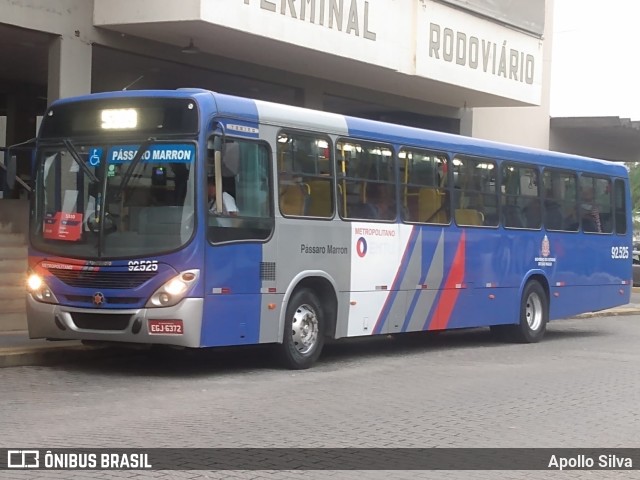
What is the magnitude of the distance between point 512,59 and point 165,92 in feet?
45.8

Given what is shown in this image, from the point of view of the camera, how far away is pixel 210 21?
15.2m

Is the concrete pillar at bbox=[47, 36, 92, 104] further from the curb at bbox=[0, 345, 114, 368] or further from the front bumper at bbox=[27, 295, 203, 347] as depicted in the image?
the front bumper at bbox=[27, 295, 203, 347]

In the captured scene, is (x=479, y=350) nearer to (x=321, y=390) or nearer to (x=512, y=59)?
(x=321, y=390)

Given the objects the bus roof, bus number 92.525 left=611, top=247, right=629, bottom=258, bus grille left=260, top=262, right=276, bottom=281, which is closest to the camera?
the bus roof

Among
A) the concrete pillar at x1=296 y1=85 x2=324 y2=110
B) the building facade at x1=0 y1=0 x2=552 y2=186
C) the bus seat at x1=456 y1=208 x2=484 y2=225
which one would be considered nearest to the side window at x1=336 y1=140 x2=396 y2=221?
the bus seat at x1=456 y1=208 x2=484 y2=225

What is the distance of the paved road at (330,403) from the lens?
768cm

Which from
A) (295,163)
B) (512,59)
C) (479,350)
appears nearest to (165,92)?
(295,163)

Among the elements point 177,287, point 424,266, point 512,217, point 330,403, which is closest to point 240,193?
point 177,287

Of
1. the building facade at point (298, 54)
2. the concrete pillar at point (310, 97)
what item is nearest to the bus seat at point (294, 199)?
the building facade at point (298, 54)

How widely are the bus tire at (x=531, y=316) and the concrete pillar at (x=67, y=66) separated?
8.21 metres

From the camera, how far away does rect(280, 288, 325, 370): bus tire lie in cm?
1172

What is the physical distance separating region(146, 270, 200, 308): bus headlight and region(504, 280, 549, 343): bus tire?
7.41 m

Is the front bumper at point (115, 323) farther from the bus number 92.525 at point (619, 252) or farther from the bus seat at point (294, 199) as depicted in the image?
the bus number 92.525 at point (619, 252)

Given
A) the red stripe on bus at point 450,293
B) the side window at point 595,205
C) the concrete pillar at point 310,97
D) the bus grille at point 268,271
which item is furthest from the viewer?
the concrete pillar at point 310,97
